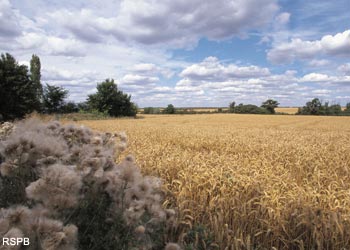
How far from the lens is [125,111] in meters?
67.9

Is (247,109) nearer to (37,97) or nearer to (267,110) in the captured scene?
(267,110)

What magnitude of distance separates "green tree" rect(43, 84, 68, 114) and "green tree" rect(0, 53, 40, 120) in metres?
12.4

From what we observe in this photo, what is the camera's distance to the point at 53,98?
177ft

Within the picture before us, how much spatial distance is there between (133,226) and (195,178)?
2.07 meters

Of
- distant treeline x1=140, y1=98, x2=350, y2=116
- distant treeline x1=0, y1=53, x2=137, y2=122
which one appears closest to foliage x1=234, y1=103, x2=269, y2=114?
distant treeline x1=140, y1=98, x2=350, y2=116

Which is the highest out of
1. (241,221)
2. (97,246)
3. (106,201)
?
(106,201)

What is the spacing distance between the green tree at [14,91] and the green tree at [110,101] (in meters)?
25.1

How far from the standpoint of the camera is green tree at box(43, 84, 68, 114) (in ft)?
176

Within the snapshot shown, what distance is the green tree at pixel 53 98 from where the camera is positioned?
53.8m

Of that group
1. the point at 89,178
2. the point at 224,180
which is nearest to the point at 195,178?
the point at 224,180

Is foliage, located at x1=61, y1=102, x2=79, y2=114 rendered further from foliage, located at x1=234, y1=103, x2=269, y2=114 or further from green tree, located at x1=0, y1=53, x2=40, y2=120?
foliage, located at x1=234, y1=103, x2=269, y2=114

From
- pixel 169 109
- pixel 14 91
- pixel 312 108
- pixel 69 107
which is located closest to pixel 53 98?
pixel 69 107

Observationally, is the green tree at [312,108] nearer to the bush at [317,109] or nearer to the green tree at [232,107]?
the bush at [317,109]

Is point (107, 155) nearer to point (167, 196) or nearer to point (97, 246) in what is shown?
point (97, 246)
